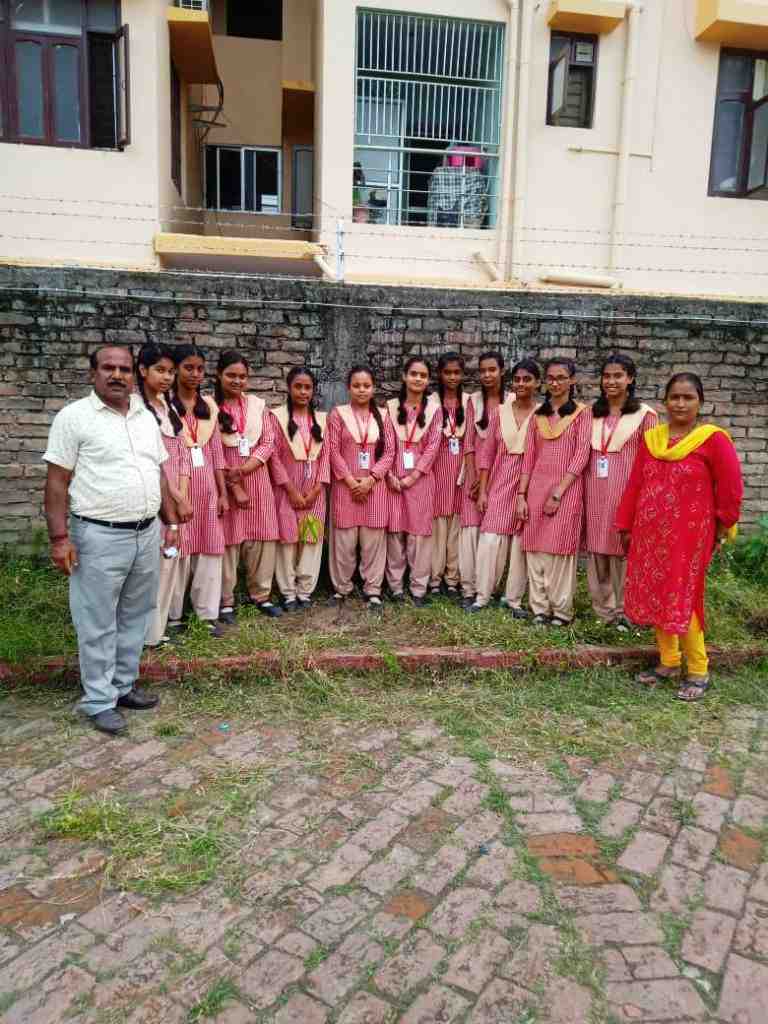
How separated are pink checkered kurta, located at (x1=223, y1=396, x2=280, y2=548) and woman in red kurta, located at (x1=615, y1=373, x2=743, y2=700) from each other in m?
2.38

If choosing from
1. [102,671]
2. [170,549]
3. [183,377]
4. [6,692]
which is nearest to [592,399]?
[183,377]

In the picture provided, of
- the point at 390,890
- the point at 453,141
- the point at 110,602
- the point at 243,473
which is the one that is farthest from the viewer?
the point at 453,141

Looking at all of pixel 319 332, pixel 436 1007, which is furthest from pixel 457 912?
pixel 319 332

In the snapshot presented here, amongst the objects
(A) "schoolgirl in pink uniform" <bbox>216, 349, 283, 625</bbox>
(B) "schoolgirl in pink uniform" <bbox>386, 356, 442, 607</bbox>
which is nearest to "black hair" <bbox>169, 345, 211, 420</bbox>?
(A) "schoolgirl in pink uniform" <bbox>216, 349, 283, 625</bbox>

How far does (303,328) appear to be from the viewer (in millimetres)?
5918

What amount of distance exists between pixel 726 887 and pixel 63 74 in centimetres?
999

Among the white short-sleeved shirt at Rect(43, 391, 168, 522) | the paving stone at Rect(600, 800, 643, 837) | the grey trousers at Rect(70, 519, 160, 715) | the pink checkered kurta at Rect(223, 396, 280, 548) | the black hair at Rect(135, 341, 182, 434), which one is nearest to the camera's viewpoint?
the paving stone at Rect(600, 800, 643, 837)

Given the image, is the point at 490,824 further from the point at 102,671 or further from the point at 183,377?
the point at 183,377

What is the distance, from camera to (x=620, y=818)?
322cm

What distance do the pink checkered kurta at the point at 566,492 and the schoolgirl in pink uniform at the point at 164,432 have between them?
228 centimetres

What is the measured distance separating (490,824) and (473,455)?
9.67 ft

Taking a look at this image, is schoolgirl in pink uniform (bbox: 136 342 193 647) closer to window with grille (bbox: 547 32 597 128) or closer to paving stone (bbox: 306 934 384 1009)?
paving stone (bbox: 306 934 384 1009)

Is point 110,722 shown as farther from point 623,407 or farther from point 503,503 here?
point 623,407

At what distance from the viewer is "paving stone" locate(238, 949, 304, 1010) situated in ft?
7.48
